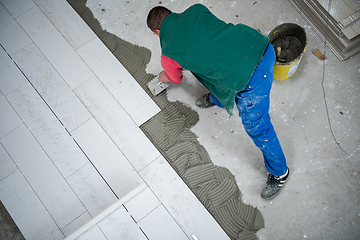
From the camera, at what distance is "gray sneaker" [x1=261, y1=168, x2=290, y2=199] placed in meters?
1.93

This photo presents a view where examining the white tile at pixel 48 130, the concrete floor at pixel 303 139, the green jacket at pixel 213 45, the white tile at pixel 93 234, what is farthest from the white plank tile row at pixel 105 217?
the green jacket at pixel 213 45

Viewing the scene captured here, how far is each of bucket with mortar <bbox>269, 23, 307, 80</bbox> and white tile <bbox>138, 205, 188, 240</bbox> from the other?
4.93ft

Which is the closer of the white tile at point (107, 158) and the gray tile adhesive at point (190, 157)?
the gray tile adhesive at point (190, 157)

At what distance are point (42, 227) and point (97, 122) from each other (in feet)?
3.19

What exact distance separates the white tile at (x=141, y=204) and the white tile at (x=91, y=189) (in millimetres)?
164

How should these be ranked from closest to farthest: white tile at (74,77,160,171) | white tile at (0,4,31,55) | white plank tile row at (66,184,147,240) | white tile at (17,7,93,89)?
white plank tile row at (66,184,147,240), white tile at (74,77,160,171), white tile at (17,7,93,89), white tile at (0,4,31,55)

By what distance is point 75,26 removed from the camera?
2.51 metres

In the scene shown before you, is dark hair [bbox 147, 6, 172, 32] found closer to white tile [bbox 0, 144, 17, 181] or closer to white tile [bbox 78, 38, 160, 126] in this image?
white tile [bbox 78, 38, 160, 126]

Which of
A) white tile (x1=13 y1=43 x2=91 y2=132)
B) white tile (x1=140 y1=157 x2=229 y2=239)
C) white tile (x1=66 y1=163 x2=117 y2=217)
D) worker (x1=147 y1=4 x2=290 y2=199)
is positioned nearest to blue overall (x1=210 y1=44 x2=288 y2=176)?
worker (x1=147 y1=4 x2=290 y2=199)

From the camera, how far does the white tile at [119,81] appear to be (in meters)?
2.27

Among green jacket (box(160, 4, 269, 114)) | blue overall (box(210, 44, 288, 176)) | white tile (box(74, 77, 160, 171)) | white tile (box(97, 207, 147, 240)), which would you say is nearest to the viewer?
green jacket (box(160, 4, 269, 114))

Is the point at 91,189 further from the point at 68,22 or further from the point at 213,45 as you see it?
the point at 68,22

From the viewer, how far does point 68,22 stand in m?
2.53

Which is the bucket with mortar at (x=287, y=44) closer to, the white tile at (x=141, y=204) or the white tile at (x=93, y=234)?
the white tile at (x=141, y=204)
